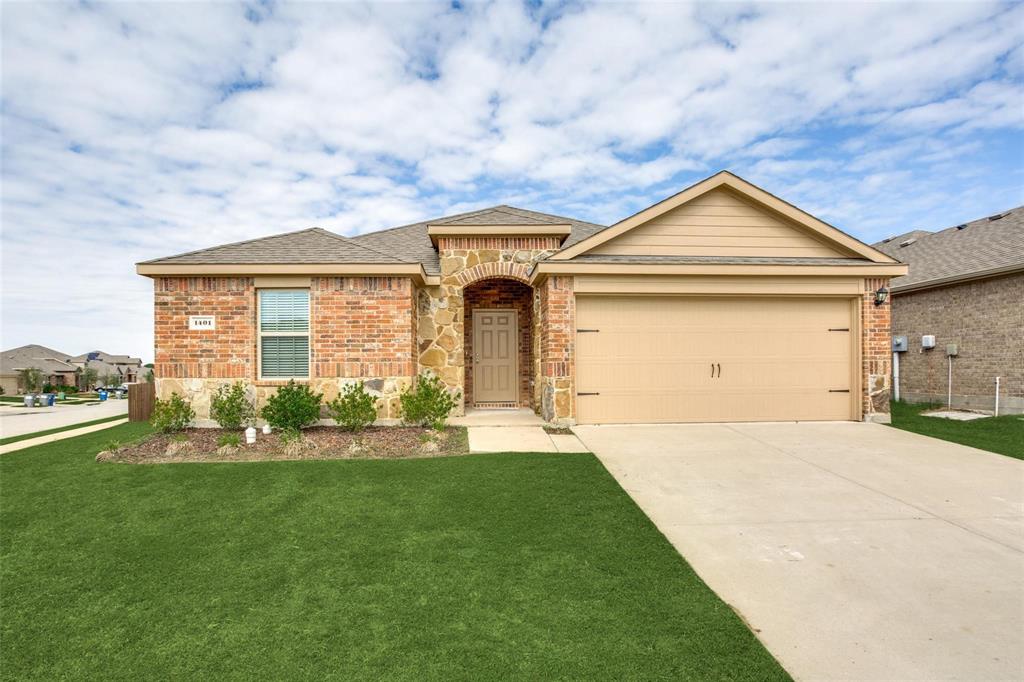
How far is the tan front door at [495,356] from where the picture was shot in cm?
1158

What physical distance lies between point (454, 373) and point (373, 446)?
136 inches

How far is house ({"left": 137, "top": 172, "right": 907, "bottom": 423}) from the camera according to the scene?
8617mm

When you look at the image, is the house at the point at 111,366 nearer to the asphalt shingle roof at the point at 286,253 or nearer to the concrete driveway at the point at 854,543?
the asphalt shingle roof at the point at 286,253

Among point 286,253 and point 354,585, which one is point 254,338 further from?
point 354,585

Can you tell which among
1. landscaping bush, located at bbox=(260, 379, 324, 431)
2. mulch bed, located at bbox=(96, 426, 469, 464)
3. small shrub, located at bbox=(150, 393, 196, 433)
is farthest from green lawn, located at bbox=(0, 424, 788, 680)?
small shrub, located at bbox=(150, 393, 196, 433)

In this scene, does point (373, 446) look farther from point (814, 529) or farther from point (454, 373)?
point (814, 529)

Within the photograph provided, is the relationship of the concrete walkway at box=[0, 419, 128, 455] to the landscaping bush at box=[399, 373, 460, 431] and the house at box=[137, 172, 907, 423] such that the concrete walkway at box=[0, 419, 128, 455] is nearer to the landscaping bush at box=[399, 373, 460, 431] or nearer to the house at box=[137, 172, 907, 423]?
the house at box=[137, 172, 907, 423]

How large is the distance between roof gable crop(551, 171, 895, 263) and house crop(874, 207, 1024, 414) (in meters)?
4.62

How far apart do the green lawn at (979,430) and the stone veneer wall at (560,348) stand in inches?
237

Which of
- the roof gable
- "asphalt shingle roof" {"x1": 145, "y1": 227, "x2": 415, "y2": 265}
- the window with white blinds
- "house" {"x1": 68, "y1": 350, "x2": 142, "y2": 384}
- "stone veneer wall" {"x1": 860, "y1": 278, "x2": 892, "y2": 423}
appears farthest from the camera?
"house" {"x1": 68, "y1": 350, "x2": 142, "y2": 384}

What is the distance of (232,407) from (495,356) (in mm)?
5581

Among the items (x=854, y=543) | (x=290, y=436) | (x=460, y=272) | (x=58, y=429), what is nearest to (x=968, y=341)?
(x=854, y=543)

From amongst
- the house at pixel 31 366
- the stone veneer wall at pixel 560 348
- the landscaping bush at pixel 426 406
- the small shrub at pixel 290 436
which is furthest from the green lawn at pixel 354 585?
the house at pixel 31 366

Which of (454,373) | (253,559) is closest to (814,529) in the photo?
(253,559)
